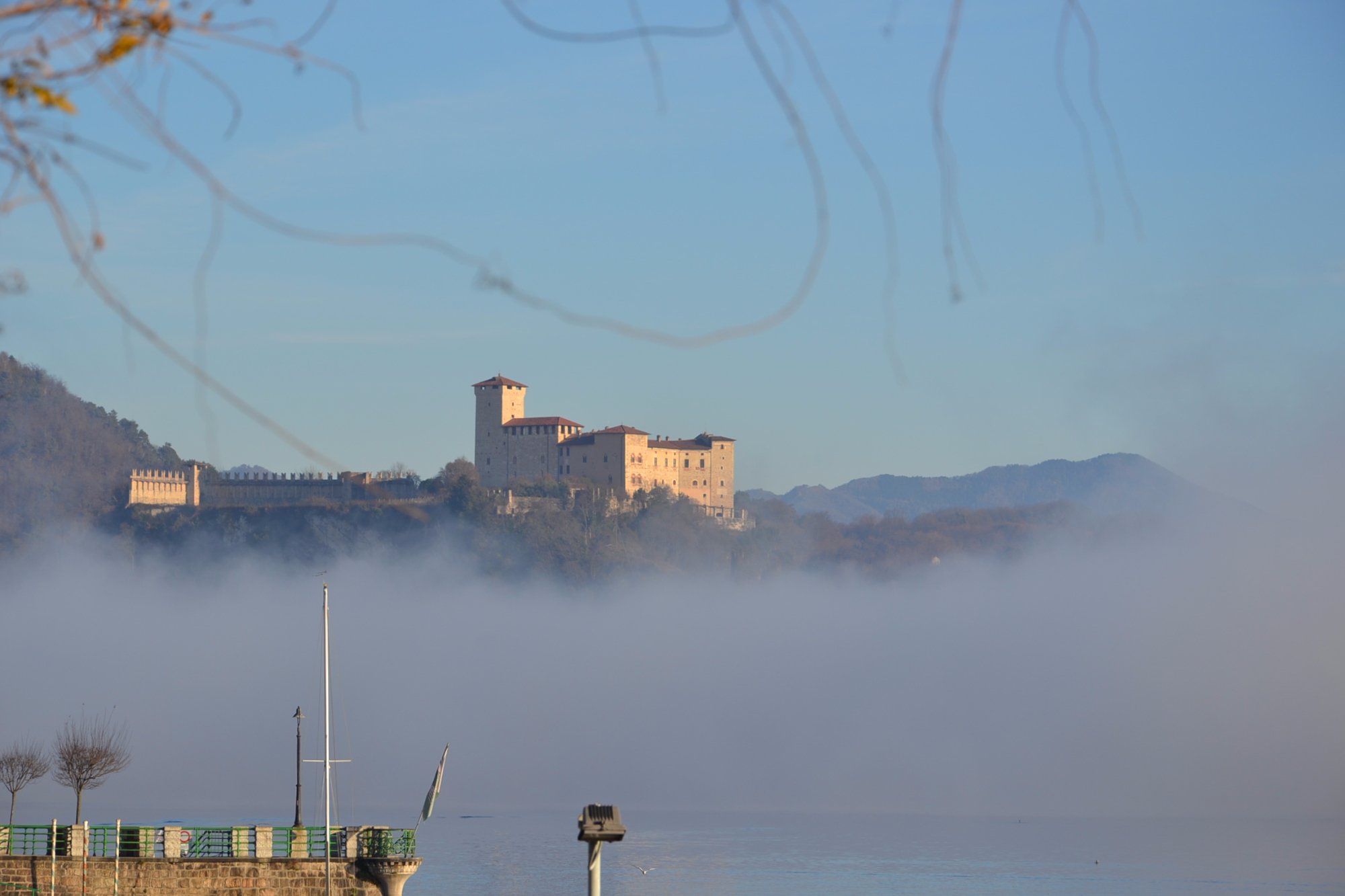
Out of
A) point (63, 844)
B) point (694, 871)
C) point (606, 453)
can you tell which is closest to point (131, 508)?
point (606, 453)

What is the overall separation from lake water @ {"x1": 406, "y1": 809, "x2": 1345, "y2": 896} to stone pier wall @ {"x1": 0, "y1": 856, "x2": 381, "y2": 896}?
47.4 meters

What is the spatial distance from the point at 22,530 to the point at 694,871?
128827mm

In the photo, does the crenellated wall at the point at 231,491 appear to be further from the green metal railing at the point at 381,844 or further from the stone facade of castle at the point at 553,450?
the green metal railing at the point at 381,844

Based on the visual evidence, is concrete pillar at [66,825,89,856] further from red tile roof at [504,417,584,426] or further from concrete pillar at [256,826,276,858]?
red tile roof at [504,417,584,426]

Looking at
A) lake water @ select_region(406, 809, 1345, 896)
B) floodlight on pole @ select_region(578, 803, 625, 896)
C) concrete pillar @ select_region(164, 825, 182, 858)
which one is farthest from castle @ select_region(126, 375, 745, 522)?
floodlight on pole @ select_region(578, 803, 625, 896)

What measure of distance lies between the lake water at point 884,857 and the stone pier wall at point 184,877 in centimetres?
4737

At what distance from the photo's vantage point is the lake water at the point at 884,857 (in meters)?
88.9

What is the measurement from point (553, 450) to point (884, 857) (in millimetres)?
54657

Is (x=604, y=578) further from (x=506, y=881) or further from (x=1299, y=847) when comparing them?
(x=506, y=881)

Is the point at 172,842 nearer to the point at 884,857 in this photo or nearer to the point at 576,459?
the point at 884,857

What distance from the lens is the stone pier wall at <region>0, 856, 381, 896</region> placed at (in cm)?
3334

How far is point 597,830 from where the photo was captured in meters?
13.1

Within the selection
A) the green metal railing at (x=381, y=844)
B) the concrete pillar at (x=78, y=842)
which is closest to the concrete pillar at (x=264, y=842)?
the green metal railing at (x=381, y=844)

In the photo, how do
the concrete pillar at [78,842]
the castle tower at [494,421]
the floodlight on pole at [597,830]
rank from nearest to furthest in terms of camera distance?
1. the floodlight on pole at [597,830]
2. the concrete pillar at [78,842]
3. the castle tower at [494,421]
